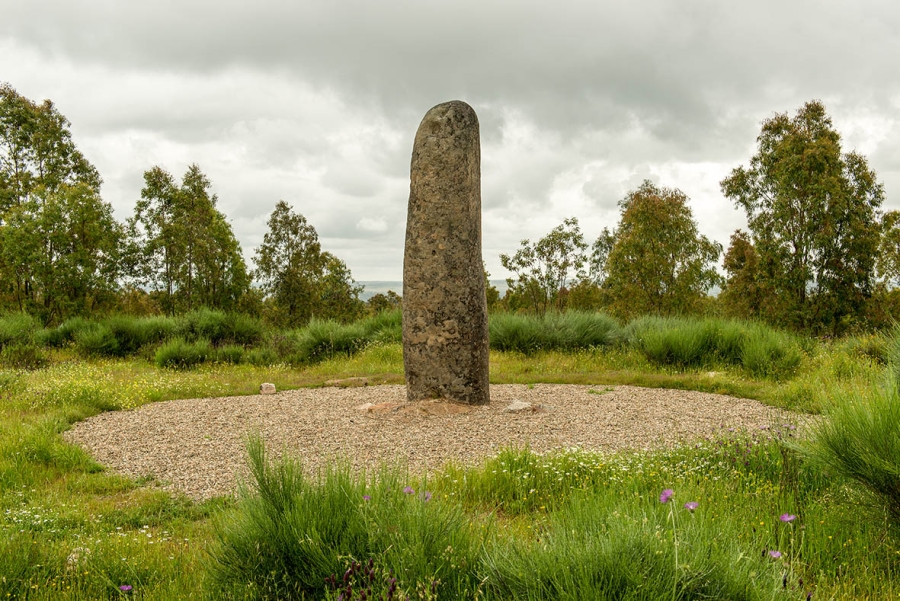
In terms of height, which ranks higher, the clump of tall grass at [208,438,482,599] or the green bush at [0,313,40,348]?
the green bush at [0,313,40,348]

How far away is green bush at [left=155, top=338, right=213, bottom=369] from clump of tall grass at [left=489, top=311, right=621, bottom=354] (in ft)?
20.1

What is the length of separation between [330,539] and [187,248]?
1839 centimetres

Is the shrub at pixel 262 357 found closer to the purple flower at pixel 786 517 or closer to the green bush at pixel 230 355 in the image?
the green bush at pixel 230 355

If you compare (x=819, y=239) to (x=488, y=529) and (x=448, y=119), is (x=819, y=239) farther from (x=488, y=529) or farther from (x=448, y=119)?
(x=488, y=529)

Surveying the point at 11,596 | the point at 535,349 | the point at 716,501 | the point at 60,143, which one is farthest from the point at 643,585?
the point at 60,143

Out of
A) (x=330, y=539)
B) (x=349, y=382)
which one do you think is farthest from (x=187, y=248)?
(x=330, y=539)

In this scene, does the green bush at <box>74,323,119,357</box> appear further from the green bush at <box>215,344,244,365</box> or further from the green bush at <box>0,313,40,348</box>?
the green bush at <box>215,344,244,365</box>

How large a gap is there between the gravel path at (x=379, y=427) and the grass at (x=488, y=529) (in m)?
0.58

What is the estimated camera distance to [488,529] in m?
3.04

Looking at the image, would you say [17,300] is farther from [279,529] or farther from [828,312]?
[828,312]

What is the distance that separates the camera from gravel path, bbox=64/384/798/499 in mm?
6055

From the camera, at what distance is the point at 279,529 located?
290cm

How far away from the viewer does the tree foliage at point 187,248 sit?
19717 millimetres

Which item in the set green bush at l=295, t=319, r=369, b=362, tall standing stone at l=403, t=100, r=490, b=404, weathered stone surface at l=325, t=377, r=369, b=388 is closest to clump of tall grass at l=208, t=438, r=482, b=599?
tall standing stone at l=403, t=100, r=490, b=404
